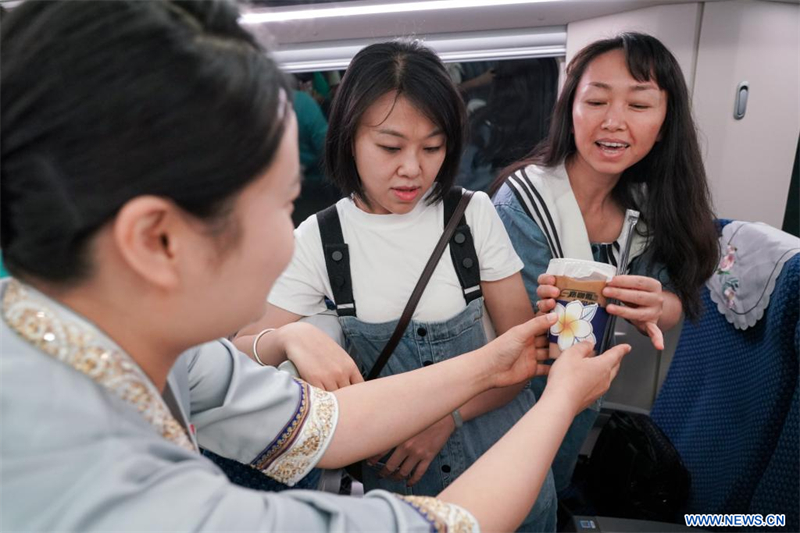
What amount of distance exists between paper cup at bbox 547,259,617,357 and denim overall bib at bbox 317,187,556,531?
0.28 meters

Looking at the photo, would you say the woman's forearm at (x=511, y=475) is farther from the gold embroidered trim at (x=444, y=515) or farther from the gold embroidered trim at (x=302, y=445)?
Result: the gold embroidered trim at (x=302, y=445)

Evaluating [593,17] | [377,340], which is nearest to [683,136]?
[593,17]

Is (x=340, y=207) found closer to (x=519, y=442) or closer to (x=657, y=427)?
(x=519, y=442)

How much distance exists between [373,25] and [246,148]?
1686 millimetres

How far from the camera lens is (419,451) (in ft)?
5.29

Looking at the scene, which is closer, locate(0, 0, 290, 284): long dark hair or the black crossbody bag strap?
locate(0, 0, 290, 284): long dark hair

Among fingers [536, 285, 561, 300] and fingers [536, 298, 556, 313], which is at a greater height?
fingers [536, 285, 561, 300]

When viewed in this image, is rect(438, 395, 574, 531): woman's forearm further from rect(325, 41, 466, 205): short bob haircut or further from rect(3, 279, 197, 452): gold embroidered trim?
rect(325, 41, 466, 205): short bob haircut

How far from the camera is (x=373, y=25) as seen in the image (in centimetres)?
224

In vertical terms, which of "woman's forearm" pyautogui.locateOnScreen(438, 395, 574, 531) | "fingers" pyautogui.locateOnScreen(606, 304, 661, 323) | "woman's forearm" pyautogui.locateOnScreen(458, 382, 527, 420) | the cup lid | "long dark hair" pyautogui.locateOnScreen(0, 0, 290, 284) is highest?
"long dark hair" pyautogui.locateOnScreen(0, 0, 290, 284)

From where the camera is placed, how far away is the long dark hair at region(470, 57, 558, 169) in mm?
2686

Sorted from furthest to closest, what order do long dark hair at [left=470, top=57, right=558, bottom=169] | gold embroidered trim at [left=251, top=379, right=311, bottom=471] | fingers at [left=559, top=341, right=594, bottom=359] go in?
long dark hair at [left=470, top=57, right=558, bottom=169] < fingers at [left=559, top=341, right=594, bottom=359] < gold embroidered trim at [left=251, top=379, right=311, bottom=471]

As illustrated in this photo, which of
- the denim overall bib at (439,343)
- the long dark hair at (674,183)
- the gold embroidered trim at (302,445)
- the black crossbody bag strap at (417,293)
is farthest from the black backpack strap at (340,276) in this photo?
the long dark hair at (674,183)

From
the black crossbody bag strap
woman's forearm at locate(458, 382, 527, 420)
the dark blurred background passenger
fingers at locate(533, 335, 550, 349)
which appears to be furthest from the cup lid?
the dark blurred background passenger
